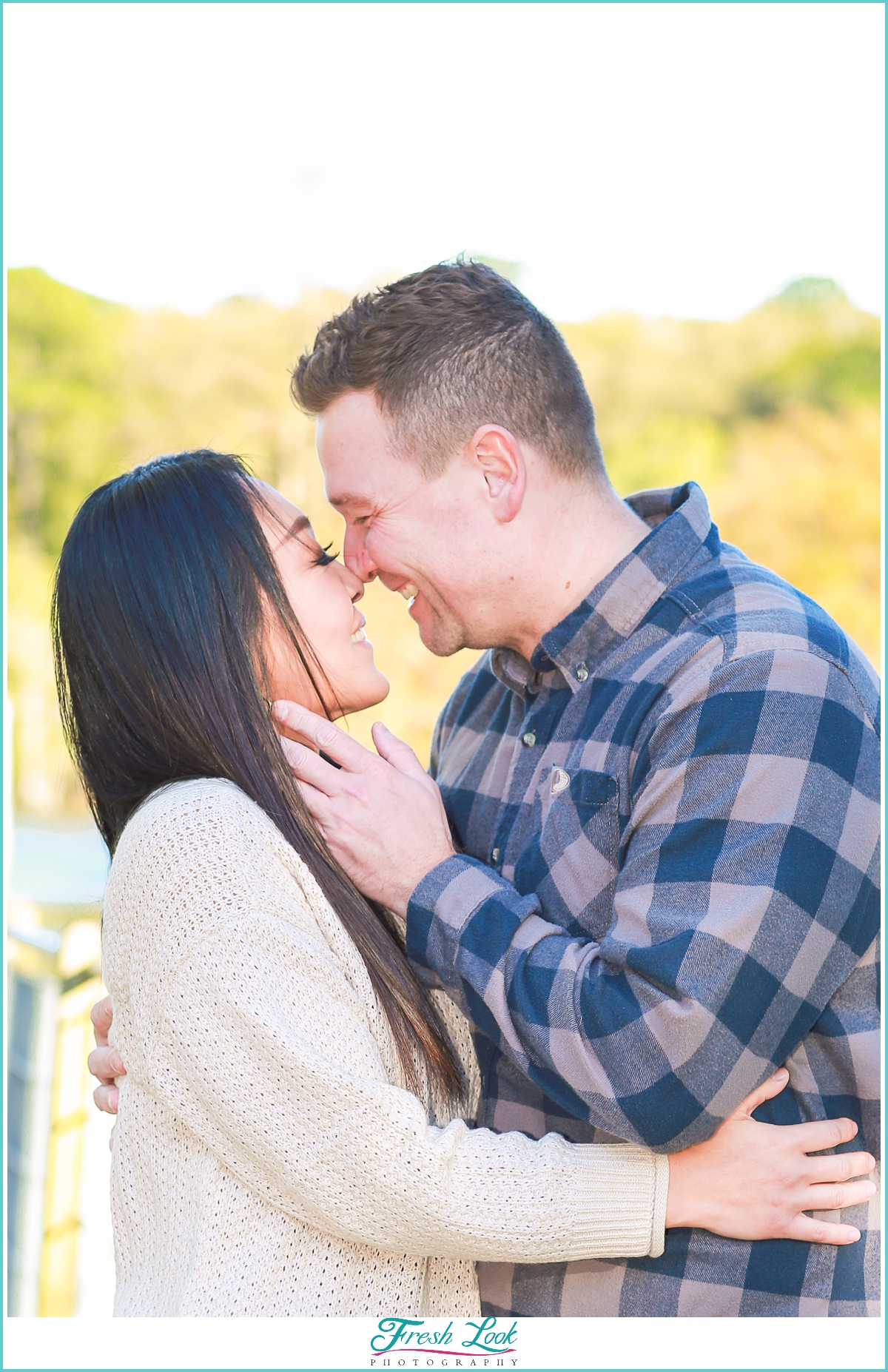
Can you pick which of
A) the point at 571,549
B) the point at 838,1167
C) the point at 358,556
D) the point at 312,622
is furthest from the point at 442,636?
the point at 838,1167

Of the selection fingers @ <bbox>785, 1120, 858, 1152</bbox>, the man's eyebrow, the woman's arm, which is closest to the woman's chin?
the man's eyebrow

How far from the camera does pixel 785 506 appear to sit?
9.32 m

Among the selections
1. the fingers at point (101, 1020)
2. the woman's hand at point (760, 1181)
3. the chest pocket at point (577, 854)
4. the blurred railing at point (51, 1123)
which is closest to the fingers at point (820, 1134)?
the woman's hand at point (760, 1181)

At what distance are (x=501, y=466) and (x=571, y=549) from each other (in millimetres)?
194

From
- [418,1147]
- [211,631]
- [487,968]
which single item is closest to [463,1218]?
[418,1147]

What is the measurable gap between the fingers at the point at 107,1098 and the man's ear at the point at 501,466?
45.5 inches

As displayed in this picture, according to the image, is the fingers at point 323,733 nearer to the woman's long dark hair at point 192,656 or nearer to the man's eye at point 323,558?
the woman's long dark hair at point 192,656

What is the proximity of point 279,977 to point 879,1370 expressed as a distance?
0.97 metres

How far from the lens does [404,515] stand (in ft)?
6.63

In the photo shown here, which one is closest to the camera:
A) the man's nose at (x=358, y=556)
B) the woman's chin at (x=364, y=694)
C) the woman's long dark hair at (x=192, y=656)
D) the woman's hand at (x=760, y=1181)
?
the woman's hand at (x=760, y=1181)

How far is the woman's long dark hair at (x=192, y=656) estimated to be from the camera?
5.28ft

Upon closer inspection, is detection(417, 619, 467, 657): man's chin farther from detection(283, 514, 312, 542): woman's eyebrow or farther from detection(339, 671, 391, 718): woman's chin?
detection(283, 514, 312, 542): woman's eyebrow

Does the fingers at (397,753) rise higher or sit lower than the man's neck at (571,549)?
lower

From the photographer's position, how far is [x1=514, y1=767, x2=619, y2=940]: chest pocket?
1.63 meters
